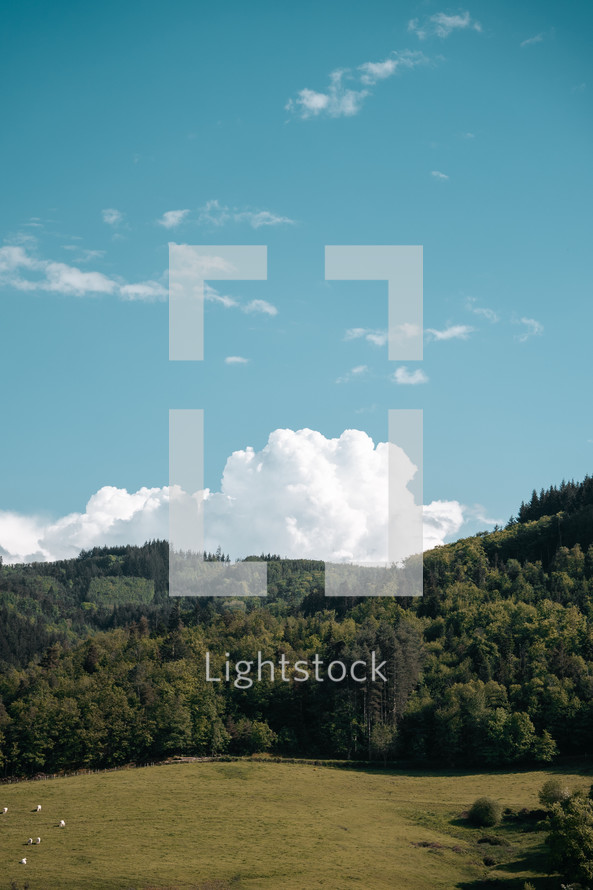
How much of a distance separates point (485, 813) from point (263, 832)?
25.1 m

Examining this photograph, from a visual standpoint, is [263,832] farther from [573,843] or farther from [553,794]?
[553,794]

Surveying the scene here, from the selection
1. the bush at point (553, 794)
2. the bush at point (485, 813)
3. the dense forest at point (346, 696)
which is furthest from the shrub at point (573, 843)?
the dense forest at point (346, 696)

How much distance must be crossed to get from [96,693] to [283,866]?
69975 mm

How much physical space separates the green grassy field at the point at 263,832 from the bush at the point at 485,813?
1.44 metres

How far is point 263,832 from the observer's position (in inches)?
3346

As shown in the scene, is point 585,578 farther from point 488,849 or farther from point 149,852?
point 149,852

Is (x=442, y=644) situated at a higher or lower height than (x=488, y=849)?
higher

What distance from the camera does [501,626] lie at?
159125 mm

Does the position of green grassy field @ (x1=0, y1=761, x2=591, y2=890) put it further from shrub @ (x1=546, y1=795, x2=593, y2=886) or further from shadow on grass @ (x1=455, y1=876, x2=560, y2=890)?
shrub @ (x1=546, y1=795, x2=593, y2=886)

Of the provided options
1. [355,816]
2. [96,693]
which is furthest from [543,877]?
[96,693]

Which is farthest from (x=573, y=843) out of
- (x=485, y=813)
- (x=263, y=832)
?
(x=263, y=832)

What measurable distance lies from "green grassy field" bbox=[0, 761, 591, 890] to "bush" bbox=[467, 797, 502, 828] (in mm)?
1435

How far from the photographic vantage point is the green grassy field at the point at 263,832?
239ft

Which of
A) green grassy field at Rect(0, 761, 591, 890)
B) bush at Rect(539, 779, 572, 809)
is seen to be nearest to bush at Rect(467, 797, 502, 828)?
green grassy field at Rect(0, 761, 591, 890)
